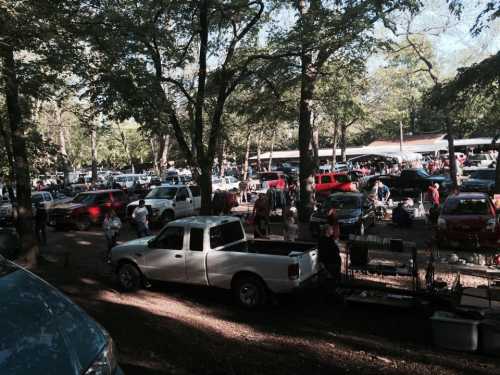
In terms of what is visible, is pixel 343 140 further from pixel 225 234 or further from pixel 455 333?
pixel 455 333

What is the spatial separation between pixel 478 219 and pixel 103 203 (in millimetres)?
15578

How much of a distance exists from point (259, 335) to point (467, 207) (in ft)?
30.1

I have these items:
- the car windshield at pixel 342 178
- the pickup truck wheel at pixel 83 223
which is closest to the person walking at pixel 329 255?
the pickup truck wheel at pixel 83 223

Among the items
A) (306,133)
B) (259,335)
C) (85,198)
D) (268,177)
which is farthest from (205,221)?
(268,177)

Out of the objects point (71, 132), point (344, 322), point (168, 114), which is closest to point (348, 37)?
point (168, 114)

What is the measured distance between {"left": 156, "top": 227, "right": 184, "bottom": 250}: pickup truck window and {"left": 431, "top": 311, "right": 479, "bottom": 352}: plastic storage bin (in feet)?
16.3

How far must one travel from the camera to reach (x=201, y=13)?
590 inches

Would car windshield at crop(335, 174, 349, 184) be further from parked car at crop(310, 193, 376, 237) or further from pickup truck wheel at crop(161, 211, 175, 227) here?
pickup truck wheel at crop(161, 211, 175, 227)

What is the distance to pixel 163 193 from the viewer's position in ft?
68.9

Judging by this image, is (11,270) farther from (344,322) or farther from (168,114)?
(168,114)

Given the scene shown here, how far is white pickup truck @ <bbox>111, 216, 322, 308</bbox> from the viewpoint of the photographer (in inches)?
320

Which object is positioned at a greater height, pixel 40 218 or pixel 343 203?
pixel 343 203

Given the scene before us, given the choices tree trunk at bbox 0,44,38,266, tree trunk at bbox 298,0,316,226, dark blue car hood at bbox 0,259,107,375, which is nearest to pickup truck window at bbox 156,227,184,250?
tree trunk at bbox 0,44,38,266

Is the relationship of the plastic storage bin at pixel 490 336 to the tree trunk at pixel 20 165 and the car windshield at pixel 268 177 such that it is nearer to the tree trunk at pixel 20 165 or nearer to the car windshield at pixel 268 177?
the tree trunk at pixel 20 165
